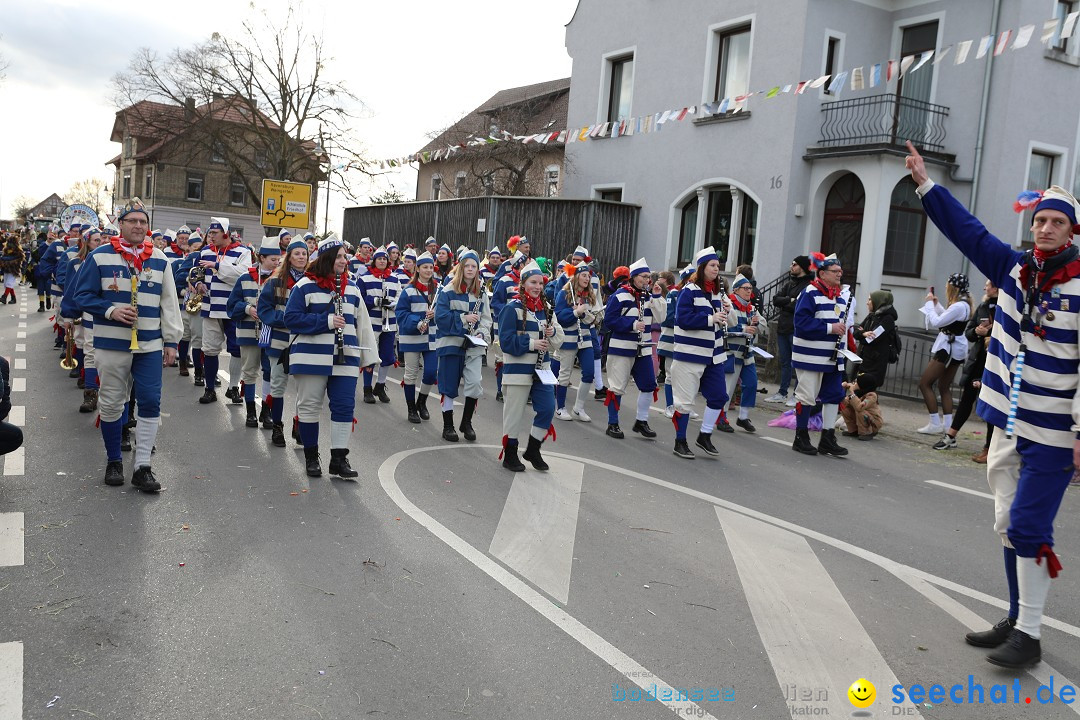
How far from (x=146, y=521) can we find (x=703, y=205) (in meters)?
17.3

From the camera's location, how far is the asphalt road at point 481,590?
3701 mm

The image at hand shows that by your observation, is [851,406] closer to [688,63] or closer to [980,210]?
[980,210]

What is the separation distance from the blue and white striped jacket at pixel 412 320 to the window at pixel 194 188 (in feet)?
205

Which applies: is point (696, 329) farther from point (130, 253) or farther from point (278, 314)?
point (130, 253)

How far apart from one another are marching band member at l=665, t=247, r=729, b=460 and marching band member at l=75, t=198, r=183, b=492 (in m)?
4.92

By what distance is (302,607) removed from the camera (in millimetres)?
4477

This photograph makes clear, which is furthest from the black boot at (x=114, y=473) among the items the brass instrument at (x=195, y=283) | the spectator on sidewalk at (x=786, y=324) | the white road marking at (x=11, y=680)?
the spectator on sidewalk at (x=786, y=324)

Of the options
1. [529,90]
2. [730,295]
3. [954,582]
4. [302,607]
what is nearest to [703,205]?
[730,295]

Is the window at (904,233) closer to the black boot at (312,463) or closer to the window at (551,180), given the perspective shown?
the black boot at (312,463)

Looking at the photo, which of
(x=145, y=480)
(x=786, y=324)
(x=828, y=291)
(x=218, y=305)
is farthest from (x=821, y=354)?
(x=218, y=305)

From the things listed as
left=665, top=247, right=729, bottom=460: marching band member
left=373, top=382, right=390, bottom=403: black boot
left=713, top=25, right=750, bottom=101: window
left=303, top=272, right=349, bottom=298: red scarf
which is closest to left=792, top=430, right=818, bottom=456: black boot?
left=665, top=247, right=729, bottom=460: marching band member

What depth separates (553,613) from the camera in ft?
14.9

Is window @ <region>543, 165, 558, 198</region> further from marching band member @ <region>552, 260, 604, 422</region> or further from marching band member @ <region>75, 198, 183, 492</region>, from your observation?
marching band member @ <region>75, 198, 183, 492</region>

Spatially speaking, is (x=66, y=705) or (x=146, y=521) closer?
(x=66, y=705)
